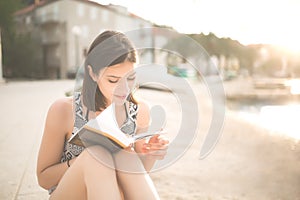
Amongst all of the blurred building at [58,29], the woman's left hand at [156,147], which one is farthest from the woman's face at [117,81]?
the blurred building at [58,29]

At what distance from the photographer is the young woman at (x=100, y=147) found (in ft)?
5.27

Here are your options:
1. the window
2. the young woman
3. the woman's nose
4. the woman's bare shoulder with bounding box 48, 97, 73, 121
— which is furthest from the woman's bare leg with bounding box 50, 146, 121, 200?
the window

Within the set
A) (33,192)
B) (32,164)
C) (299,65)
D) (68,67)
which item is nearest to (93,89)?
(33,192)

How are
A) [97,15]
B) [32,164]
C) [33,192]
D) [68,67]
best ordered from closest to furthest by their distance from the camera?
[33,192]
[32,164]
[68,67]
[97,15]

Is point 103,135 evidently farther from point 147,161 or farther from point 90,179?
point 147,161

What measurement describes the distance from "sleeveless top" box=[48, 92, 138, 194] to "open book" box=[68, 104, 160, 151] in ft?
0.40

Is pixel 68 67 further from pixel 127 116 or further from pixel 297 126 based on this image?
pixel 127 116

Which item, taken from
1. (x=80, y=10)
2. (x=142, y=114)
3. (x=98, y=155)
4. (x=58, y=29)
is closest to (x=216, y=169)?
(x=142, y=114)

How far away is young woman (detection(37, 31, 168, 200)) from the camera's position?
161cm

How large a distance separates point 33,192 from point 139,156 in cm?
125

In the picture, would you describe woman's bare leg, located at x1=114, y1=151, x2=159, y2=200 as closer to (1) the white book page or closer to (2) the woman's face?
(1) the white book page

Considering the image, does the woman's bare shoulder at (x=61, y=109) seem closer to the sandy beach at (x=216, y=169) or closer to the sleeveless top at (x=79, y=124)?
the sleeveless top at (x=79, y=124)

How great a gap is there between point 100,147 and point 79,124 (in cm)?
17

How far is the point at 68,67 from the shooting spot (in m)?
32.3
